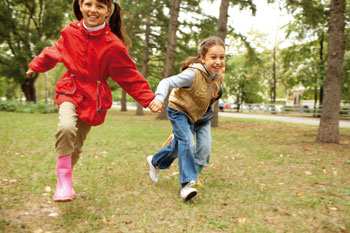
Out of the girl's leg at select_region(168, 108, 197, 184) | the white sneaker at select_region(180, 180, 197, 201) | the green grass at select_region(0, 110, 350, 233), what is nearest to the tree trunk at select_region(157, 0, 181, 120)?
the green grass at select_region(0, 110, 350, 233)

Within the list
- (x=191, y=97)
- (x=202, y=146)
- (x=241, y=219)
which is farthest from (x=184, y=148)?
(x=241, y=219)

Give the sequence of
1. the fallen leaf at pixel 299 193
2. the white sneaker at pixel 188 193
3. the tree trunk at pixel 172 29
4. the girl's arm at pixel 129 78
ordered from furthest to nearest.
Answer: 1. the tree trunk at pixel 172 29
2. the fallen leaf at pixel 299 193
3. the white sneaker at pixel 188 193
4. the girl's arm at pixel 129 78

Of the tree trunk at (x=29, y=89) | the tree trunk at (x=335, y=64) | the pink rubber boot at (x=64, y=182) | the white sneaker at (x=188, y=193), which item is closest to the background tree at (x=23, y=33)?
the tree trunk at (x=29, y=89)

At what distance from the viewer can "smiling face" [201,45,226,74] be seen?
11.3 feet

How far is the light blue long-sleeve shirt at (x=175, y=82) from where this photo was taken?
304 centimetres

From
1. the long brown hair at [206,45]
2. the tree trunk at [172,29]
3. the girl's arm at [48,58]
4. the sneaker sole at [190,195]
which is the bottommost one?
the sneaker sole at [190,195]

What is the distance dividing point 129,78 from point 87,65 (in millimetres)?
461

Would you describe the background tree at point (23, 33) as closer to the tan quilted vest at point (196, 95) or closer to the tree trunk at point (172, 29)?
the tree trunk at point (172, 29)

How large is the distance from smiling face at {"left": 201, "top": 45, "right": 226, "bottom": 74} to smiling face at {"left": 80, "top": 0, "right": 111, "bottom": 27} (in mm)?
1361

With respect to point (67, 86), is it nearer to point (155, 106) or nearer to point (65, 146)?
point (65, 146)

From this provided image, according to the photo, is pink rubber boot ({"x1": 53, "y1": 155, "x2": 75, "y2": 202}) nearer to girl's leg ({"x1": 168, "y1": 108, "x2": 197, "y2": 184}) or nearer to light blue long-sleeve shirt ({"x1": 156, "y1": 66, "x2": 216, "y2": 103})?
light blue long-sleeve shirt ({"x1": 156, "y1": 66, "x2": 216, "y2": 103})

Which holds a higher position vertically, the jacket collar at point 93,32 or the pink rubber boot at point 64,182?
the jacket collar at point 93,32

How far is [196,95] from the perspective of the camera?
3.59 m

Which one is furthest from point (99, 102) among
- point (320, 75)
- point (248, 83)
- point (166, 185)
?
point (248, 83)
